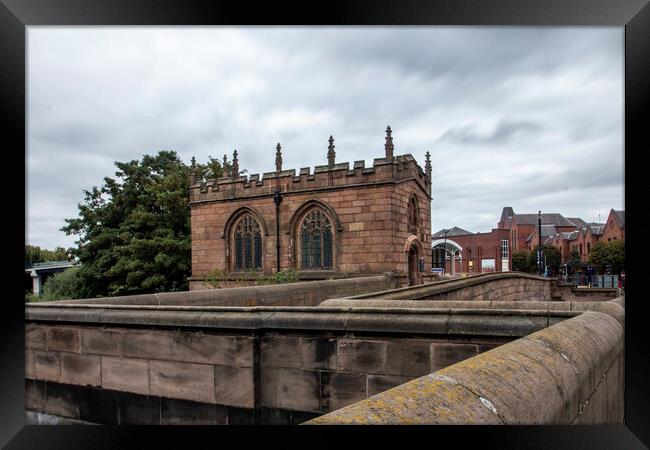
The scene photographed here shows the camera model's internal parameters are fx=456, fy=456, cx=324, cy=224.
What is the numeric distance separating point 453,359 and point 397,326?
560 mm

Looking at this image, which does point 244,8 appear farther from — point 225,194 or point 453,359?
point 225,194

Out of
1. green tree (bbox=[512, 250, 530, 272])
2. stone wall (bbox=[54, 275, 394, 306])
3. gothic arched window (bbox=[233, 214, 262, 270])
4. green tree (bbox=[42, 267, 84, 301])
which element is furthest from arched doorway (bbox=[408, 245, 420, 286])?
green tree (bbox=[512, 250, 530, 272])

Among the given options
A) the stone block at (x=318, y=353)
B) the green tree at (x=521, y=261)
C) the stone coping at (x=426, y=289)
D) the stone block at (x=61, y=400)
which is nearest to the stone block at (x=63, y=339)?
the stone block at (x=61, y=400)

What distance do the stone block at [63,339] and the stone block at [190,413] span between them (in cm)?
163

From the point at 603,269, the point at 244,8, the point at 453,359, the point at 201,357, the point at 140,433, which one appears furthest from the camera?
the point at 603,269

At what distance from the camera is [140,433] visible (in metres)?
2.76

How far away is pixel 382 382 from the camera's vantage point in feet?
13.9

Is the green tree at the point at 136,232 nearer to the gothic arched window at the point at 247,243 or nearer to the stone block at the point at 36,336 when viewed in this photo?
the gothic arched window at the point at 247,243

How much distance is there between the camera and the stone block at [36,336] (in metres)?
5.98

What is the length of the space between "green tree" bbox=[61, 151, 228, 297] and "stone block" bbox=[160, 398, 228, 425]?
65.9 ft

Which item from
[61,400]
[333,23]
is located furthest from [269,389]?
[333,23]

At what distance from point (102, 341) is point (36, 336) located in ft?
4.11

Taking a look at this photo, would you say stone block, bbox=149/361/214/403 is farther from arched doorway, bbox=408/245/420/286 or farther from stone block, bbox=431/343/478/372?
arched doorway, bbox=408/245/420/286

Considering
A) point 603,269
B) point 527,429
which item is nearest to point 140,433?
point 527,429
